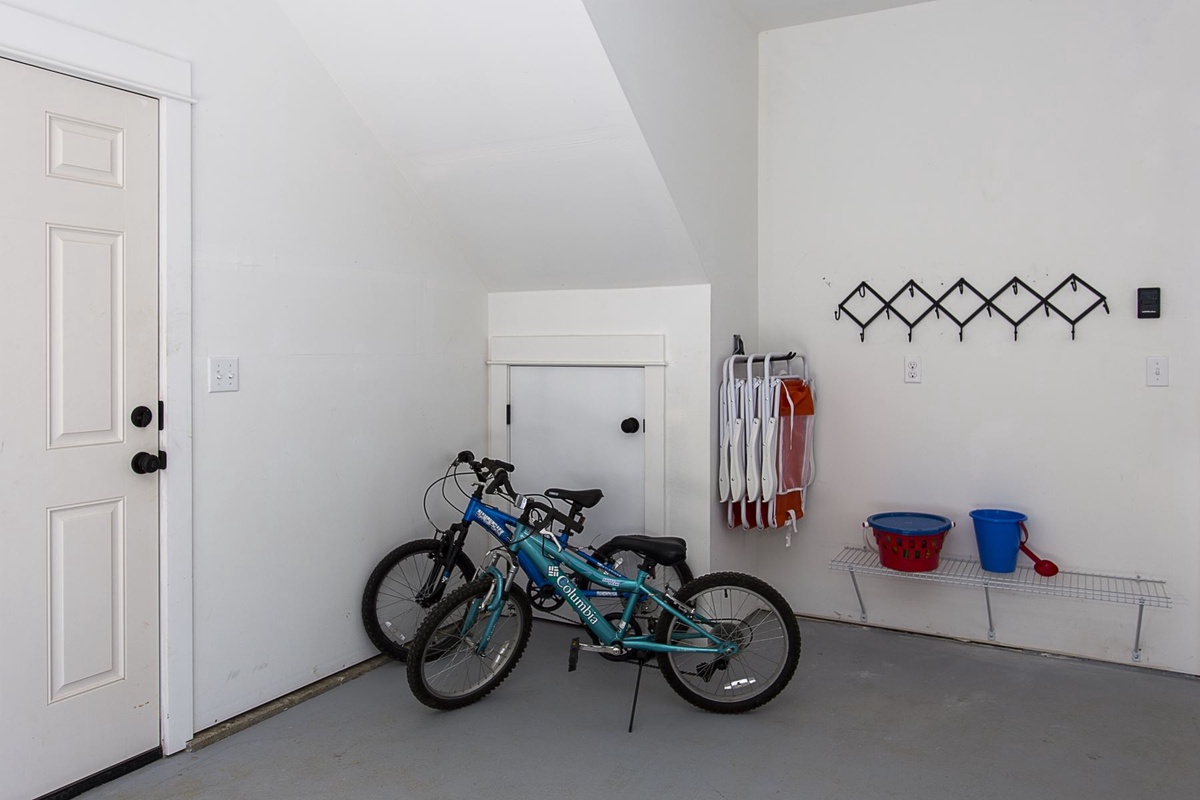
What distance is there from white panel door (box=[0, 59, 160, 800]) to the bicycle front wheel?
758 millimetres

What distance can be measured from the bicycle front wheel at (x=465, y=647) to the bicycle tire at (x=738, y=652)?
51cm

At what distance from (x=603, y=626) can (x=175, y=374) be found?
1526 mm

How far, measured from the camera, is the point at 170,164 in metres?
2.37

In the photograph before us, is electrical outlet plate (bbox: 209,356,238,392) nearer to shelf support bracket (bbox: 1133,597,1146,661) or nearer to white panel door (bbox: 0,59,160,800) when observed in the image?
white panel door (bbox: 0,59,160,800)

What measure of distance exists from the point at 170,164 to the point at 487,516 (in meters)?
1.45

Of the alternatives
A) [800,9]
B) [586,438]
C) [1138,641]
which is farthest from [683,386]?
[1138,641]

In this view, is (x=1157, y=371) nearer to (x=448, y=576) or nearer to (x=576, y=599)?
(x=576, y=599)

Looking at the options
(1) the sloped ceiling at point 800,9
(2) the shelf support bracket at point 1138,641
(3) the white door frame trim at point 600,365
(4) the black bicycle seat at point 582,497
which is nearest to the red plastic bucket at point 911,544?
(2) the shelf support bracket at point 1138,641

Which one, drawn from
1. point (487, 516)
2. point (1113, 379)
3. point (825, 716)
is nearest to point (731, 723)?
point (825, 716)

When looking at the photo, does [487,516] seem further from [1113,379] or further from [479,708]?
[1113,379]

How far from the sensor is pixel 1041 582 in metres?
3.11

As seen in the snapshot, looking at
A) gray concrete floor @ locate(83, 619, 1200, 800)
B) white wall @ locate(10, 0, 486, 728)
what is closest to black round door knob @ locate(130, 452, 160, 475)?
white wall @ locate(10, 0, 486, 728)

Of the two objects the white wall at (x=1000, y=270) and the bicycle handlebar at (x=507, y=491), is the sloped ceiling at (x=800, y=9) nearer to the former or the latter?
the white wall at (x=1000, y=270)

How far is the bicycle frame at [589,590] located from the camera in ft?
8.92
